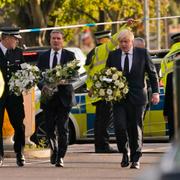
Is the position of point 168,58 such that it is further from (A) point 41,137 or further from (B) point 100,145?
(A) point 41,137

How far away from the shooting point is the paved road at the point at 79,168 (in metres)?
9.51

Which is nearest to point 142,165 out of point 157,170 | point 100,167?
point 100,167

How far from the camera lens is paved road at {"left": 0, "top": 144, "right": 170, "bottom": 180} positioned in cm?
951

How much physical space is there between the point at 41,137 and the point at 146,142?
5.62 ft

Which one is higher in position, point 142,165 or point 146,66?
point 146,66

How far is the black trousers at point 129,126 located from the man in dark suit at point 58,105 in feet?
1.89

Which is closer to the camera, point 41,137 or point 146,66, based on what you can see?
point 146,66

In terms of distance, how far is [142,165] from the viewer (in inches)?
419

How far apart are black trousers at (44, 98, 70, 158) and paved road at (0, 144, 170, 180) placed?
260mm

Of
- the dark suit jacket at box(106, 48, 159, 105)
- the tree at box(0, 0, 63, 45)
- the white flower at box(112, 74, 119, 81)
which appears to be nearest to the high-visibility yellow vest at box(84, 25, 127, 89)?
the dark suit jacket at box(106, 48, 159, 105)

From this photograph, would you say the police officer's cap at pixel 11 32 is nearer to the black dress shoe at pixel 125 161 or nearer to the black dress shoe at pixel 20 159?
the black dress shoe at pixel 20 159

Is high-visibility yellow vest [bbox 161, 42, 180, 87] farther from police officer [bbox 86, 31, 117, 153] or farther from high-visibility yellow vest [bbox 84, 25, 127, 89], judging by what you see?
police officer [bbox 86, 31, 117, 153]

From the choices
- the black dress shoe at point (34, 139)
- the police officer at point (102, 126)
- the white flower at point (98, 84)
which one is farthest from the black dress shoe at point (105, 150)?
the white flower at point (98, 84)

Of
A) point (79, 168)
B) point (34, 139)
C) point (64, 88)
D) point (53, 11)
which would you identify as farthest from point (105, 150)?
point (53, 11)
